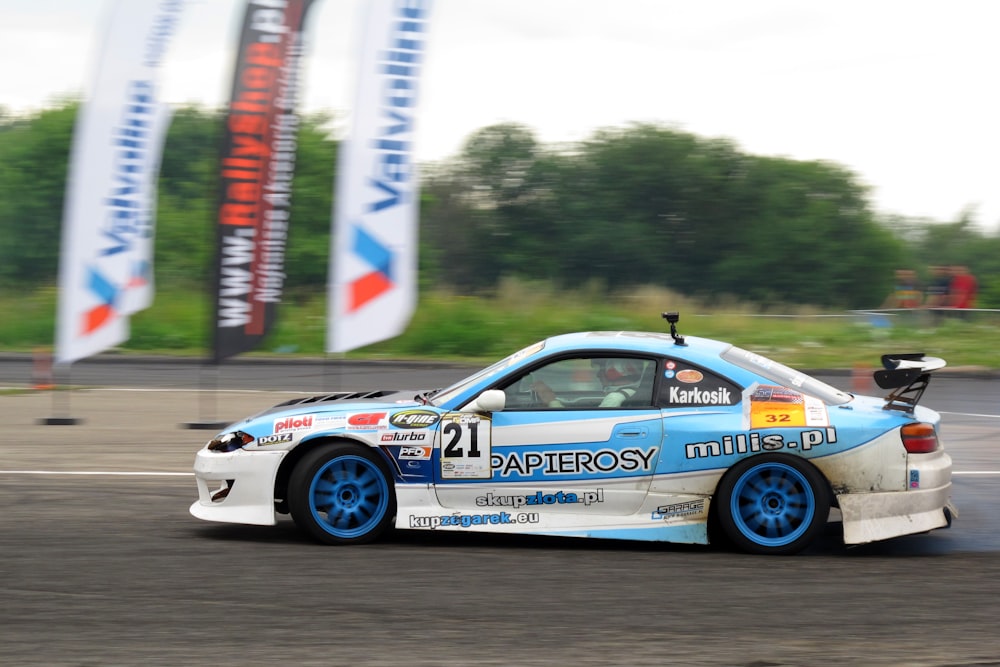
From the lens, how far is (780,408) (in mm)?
6547

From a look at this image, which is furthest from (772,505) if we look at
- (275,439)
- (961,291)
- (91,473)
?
(961,291)

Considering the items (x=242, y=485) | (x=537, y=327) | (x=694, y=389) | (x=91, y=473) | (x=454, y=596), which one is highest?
(x=537, y=327)

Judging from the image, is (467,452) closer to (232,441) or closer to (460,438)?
(460,438)

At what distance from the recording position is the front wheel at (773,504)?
6445 mm

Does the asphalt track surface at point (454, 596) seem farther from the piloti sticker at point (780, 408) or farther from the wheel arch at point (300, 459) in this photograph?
the piloti sticker at point (780, 408)

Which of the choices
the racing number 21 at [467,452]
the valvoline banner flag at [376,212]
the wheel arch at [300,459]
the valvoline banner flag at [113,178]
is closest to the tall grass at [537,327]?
the valvoline banner flag at [113,178]

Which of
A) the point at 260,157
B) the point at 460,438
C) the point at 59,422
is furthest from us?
the point at 260,157

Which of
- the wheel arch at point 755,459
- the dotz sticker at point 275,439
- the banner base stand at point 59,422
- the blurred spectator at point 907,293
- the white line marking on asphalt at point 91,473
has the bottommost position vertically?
the white line marking on asphalt at point 91,473

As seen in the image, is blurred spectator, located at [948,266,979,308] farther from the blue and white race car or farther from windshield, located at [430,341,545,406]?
windshield, located at [430,341,545,406]

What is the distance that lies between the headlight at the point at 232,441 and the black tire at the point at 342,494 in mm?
355

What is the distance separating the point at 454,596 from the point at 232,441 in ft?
6.39

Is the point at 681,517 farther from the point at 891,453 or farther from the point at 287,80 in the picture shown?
the point at 287,80

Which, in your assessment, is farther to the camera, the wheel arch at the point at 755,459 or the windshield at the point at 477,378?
the windshield at the point at 477,378

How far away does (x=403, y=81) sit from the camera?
13594 mm
